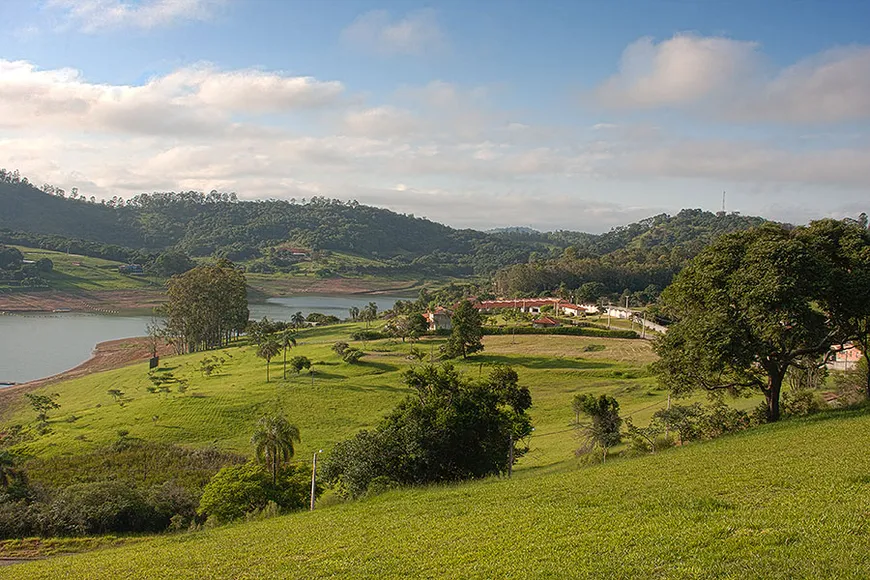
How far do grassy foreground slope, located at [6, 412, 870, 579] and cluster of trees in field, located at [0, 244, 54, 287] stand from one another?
133 m

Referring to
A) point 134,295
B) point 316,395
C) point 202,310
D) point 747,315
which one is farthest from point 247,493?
point 134,295

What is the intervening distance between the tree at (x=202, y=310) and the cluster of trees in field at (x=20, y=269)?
215ft

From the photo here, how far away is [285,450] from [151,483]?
9389mm

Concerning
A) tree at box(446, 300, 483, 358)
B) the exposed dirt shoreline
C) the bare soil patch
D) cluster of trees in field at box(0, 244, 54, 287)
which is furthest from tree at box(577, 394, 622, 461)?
cluster of trees in field at box(0, 244, 54, 287)

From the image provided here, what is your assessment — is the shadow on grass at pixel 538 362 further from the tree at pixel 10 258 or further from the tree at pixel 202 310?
the tree at pixel 10 258

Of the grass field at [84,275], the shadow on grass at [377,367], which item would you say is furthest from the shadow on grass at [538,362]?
the grass field at [84,275]

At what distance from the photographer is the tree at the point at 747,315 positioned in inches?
837

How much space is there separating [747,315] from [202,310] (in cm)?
7140

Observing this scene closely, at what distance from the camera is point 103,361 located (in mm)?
73562

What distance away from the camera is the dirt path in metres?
55.3

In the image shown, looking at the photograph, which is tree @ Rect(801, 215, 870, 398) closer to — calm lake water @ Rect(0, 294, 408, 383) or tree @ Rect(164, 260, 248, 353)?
calm lake water @ Rect(0, 294, 408, 383)

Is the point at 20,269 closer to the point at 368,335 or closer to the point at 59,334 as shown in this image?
the point at 59,334

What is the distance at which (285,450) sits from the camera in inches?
1086

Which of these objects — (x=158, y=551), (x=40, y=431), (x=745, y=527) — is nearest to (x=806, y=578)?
(x=745, y=527)
